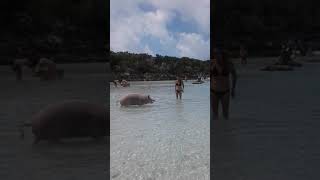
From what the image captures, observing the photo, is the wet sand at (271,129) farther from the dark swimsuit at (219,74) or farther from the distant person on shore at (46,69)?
the distant person on shore at (46,69)

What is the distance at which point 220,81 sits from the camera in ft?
20.2

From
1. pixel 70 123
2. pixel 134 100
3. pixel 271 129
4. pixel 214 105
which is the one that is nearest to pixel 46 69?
pixel 134 100

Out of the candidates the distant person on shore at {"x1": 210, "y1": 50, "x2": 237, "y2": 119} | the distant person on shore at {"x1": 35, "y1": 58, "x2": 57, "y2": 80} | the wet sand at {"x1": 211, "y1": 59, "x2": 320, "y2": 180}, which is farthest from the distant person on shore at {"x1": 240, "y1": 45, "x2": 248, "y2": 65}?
the distant person on shore at {"x1": 35, "y1": 58, "x2": 57, "y2": 80}

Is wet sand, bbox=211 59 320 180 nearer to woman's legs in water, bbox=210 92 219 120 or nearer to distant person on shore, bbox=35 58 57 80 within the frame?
woman's legs in water, bbox=210 92 219 120

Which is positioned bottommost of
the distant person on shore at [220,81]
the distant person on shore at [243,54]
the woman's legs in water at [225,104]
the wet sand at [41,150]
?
the wet sand at [41,150]

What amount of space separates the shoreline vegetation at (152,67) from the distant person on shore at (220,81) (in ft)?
14.6

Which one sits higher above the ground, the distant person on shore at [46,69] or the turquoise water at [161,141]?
the distant person on shore at [46,69]

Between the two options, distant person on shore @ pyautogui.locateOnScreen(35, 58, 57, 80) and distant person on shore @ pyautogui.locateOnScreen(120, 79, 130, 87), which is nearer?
distant person on shore @ pyautogui.locateOnScreen(35, 58, 57, 80)

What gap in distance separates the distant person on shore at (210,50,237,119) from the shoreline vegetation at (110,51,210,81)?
445 cm

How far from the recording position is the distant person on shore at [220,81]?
19.8ft

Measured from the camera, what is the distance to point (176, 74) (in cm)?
1341

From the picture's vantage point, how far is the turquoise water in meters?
3.97

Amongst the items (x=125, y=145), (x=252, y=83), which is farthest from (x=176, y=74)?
(x=125, y=145)

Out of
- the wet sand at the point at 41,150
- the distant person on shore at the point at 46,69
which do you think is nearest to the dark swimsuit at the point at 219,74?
the wet sand at the point at 41,150
